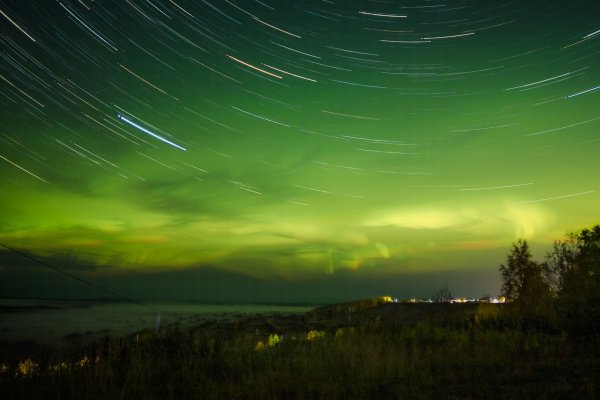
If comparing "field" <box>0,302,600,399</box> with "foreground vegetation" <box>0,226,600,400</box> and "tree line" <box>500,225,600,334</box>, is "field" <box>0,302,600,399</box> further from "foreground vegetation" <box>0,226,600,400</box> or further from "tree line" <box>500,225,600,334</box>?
"tree line" <box>500,225,600,334</box>

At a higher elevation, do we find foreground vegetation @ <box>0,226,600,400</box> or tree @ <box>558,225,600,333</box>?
tree @ <box>558,225,600,333</box>

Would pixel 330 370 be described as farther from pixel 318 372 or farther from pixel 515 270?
pixel 515 270

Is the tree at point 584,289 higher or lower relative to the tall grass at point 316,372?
higher

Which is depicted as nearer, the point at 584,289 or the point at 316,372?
the point at 316,372

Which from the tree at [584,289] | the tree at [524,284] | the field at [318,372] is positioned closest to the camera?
the field at [318,372]

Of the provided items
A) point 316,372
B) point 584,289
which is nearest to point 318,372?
point 316,372

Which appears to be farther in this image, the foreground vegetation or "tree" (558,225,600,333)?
"tree" (558,225,600,333)

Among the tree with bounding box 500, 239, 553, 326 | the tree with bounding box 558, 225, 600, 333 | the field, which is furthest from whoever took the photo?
the tree with bounding box 500, 239, 553, 326

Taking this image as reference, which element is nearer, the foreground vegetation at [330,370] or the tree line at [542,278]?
the foreground vegetation at [330,370]

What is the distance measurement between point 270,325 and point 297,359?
21.6 m

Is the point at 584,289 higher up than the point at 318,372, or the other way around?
the point at 584,289

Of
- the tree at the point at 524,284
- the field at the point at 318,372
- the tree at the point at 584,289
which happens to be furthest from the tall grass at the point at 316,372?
the tree at the point at 524,284

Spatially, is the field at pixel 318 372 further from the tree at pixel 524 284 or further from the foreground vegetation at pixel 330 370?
the tree at pixel 524 284

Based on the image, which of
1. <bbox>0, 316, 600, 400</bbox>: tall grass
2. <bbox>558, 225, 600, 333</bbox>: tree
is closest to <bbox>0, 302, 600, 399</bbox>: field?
<bbox>0, 316, 600, 400</bbox>: tall grass
